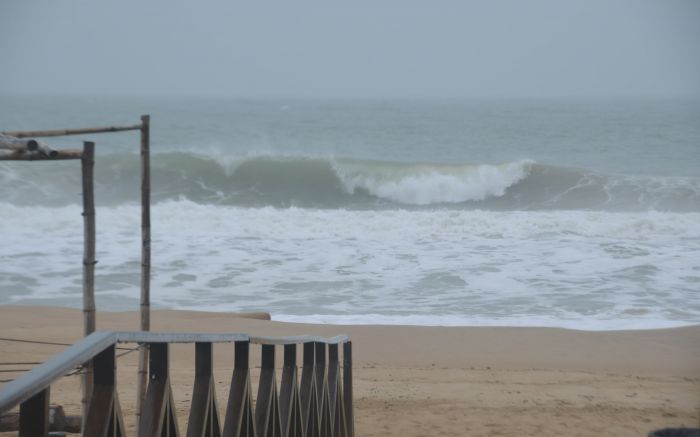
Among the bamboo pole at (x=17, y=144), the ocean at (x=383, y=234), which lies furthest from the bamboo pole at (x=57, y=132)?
the ocean at (x=383, y=234)

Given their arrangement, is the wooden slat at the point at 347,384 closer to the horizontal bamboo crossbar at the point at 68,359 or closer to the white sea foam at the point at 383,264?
the horizontal bamboo crossbar at the point at 68,359

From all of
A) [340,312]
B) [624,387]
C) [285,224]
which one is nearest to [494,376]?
[624,387]

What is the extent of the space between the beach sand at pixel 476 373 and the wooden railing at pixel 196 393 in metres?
2.49

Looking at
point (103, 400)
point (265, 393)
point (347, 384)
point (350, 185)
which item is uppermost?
point (103, 400)

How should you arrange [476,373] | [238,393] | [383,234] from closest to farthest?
1. [238,393]
2. [476,373]
3. [383,234]

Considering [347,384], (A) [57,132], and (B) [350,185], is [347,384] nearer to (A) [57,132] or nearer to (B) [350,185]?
(A) [57,132]

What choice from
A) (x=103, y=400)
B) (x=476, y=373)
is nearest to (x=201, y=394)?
(x=103, y=400)

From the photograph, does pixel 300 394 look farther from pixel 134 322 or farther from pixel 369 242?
pixel 369 242

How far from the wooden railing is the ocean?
23.7ft

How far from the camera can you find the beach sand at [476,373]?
696cm

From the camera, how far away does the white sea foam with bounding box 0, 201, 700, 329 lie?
1227 cm

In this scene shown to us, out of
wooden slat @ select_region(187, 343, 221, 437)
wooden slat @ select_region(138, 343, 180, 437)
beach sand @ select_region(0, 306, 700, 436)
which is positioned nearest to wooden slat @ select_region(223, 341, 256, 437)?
wooden slat @ select_region(187, 343, 221, 437)

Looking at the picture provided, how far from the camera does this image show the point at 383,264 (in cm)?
1552

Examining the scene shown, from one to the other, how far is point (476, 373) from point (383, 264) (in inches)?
267
